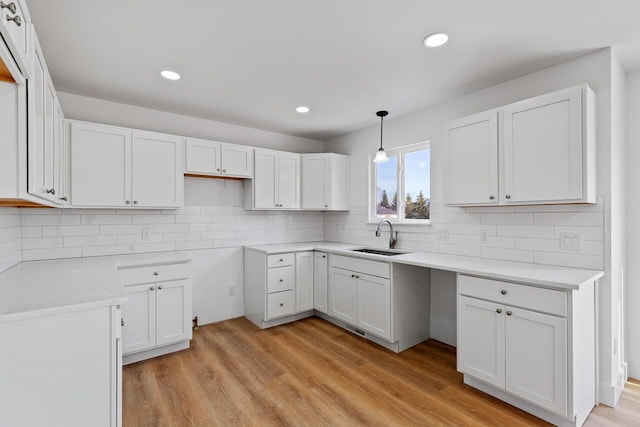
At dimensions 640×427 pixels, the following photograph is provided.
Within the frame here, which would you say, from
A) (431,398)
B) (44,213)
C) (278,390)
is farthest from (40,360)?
(431,398)

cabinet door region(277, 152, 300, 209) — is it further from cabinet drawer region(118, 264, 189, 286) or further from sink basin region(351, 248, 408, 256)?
cabinet drawer region(118, 264, 189, 286)

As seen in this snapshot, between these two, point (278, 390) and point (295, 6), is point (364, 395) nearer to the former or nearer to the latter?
point (278, 390)

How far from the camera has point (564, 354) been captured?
1867 mm

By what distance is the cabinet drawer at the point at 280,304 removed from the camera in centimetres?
361

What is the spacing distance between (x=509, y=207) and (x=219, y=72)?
2.64m

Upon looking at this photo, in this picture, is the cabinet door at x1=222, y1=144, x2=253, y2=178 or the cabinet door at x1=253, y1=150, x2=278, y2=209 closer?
the cabinet door at x1=222, y1=144, x2=253, y2=178

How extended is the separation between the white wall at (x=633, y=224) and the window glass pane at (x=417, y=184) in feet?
5.07

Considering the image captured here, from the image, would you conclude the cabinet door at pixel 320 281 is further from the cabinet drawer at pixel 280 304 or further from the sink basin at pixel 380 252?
the sink basin at pixel 380 252

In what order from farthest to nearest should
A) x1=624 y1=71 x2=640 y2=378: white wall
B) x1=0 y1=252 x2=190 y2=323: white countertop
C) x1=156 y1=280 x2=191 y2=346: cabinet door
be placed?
x1=156 y1=280 x2=191 y2=346: cabinet door < x1=624 y1=71 x2=640 y2=378: white wall < x1=0 y1=252 x2=190 y2=323: white countertop

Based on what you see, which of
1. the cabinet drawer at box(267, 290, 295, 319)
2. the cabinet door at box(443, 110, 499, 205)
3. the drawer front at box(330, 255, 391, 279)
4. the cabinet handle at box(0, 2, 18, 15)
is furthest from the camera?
the cabinet drawer at box(267, 290, 295, 319)

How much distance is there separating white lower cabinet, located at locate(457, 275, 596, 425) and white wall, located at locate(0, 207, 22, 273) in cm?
328

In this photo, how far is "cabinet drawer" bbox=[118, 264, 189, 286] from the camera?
276 centimetres

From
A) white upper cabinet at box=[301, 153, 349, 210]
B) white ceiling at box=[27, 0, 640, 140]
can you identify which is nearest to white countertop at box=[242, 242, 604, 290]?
white upper cabinet at box=[301, 153, 349, 210]

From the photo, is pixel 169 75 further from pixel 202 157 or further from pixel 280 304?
pixel 280 304
